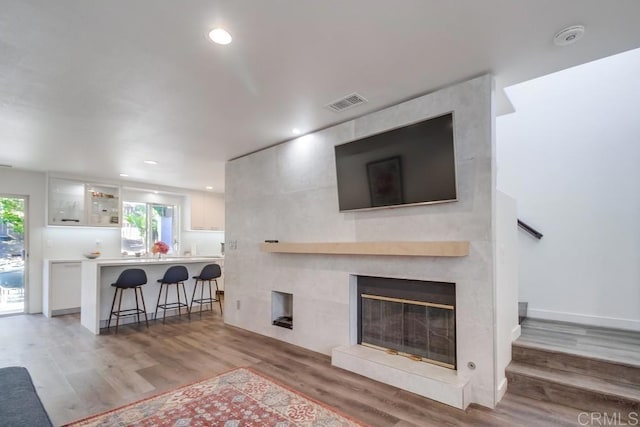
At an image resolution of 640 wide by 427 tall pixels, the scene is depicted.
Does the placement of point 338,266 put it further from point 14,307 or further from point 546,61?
point 14,307

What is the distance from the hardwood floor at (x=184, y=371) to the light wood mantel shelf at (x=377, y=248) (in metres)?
1.18

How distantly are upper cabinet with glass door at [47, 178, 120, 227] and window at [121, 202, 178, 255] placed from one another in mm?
453

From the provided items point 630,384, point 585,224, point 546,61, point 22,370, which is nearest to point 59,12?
point 22,370

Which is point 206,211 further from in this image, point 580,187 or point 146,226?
point 580,187

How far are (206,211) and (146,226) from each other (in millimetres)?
1438

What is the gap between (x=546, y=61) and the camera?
246 cm

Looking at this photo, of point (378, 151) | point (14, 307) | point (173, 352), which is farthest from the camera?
point (14, 307)

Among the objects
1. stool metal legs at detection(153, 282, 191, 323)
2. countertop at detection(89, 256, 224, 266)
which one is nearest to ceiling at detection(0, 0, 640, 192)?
countertop at detection(89, 256, 224, 266)

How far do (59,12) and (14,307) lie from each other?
6.45 metres

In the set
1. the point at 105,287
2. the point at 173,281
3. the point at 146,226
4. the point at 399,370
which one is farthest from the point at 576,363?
the point at 146,226

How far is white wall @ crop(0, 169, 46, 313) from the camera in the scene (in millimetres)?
6016

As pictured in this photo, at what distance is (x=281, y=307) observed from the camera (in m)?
4.56

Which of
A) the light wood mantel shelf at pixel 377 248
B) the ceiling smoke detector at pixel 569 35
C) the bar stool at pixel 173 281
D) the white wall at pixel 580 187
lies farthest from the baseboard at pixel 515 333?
the bar stool at pixel 173 281

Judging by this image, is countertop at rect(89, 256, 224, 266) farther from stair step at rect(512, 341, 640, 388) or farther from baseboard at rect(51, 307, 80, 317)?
stair step at rect(512, 341, 640, 388)
